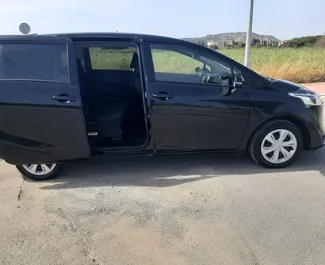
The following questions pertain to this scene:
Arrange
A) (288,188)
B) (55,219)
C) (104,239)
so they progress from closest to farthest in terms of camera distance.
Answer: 1. (104,239)
2. (55,219)
3. (288,188)

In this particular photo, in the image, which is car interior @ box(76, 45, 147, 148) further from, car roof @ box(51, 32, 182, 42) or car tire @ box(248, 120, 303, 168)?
car tire @ box(248, 120, 303, 168)

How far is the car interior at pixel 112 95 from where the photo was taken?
14.2 ft

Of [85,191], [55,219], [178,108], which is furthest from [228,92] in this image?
[55,219]

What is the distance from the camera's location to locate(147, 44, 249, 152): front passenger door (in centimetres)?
398

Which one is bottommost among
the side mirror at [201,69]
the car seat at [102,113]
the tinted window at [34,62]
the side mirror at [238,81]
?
the car seat at [102,113]

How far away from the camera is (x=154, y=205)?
3.50 m

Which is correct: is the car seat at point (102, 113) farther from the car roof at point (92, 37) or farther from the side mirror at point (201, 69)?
the side mirror at point (201, 69)

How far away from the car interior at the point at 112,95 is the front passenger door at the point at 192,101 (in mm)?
315

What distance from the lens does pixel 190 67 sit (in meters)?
4.14

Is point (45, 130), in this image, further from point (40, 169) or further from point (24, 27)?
point (24, 27)

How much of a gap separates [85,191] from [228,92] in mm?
2043

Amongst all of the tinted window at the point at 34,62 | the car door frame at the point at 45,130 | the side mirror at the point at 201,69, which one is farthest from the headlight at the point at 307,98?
the tinted window at the point at 34,62

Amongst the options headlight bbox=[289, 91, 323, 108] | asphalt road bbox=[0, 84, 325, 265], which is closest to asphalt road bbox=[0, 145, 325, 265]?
asphalt road bbox=[0, 84, 325, 265]

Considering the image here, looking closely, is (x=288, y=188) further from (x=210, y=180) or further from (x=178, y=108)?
(x=178, y=108)
